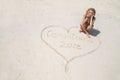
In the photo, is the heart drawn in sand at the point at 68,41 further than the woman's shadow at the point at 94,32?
No

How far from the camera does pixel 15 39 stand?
323cm

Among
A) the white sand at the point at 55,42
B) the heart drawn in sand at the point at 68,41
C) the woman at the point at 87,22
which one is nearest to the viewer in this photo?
the white sand at the point at 55,42

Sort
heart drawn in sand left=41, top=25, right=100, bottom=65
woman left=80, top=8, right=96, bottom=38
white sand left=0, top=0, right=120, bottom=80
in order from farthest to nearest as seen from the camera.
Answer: woman left=80, top=8, right=96, bottom=38
heart drawn in sand left=41, top=25, right=100, bottom=65
white sand left=0, top=0, right=120, bottom=80

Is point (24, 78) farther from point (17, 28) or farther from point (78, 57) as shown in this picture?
point (17, 28)

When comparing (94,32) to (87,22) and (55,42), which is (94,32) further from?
(55,42)

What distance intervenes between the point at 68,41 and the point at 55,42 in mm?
167

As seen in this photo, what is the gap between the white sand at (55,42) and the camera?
2850 millimetres

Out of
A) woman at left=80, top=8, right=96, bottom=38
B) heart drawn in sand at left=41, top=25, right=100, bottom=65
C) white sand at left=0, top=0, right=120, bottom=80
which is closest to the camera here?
white sand at left=0, top=0, right=120, bottom=80

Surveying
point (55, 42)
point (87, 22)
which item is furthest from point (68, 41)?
point (87, 22)

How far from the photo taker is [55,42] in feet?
10.6

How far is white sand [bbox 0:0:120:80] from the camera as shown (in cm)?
285

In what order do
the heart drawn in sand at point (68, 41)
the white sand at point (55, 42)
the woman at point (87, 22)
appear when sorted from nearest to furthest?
the white sand at point (55, 42)
the heart drawn in sand at point (68, 41)
the woman at point (87, 22)

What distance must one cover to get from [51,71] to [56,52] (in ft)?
1.03

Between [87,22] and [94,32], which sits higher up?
[87,22]
